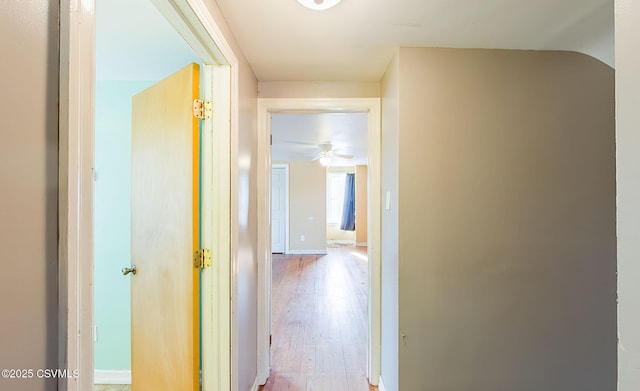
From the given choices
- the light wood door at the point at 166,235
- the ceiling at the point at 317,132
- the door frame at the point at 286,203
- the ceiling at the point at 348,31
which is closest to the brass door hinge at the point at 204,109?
the light wood door at the point at 166,235

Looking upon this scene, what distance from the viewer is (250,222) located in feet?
6.01

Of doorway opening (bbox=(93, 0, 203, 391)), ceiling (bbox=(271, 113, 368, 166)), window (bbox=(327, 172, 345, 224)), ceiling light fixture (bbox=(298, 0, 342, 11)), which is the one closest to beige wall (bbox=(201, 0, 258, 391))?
ceiling light fixture (bbox=(298, 0, 342, 11))

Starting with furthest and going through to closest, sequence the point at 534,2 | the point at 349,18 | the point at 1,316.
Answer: the point at 349,18 → the point at 534,2 → the point at 1,316

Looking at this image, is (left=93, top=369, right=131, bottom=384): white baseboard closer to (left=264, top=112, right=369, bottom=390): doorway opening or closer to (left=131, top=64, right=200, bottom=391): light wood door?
(left=131, top=64, right=200, bottom=391): light wood door

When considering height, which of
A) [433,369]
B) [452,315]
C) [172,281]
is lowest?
[433,369]

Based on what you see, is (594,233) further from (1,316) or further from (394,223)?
(1,316)

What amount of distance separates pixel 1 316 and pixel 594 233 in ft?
7.62

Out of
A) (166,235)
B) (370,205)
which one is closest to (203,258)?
(166,235)

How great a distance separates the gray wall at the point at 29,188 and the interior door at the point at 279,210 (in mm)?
6240

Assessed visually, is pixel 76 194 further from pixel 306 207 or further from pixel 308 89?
pixel 306 207

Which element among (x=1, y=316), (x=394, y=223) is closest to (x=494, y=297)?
(x=394, y=223)

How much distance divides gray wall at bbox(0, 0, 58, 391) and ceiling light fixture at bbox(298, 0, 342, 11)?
916 mm

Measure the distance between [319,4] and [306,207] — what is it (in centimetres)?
572

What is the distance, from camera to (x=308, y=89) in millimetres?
2074
